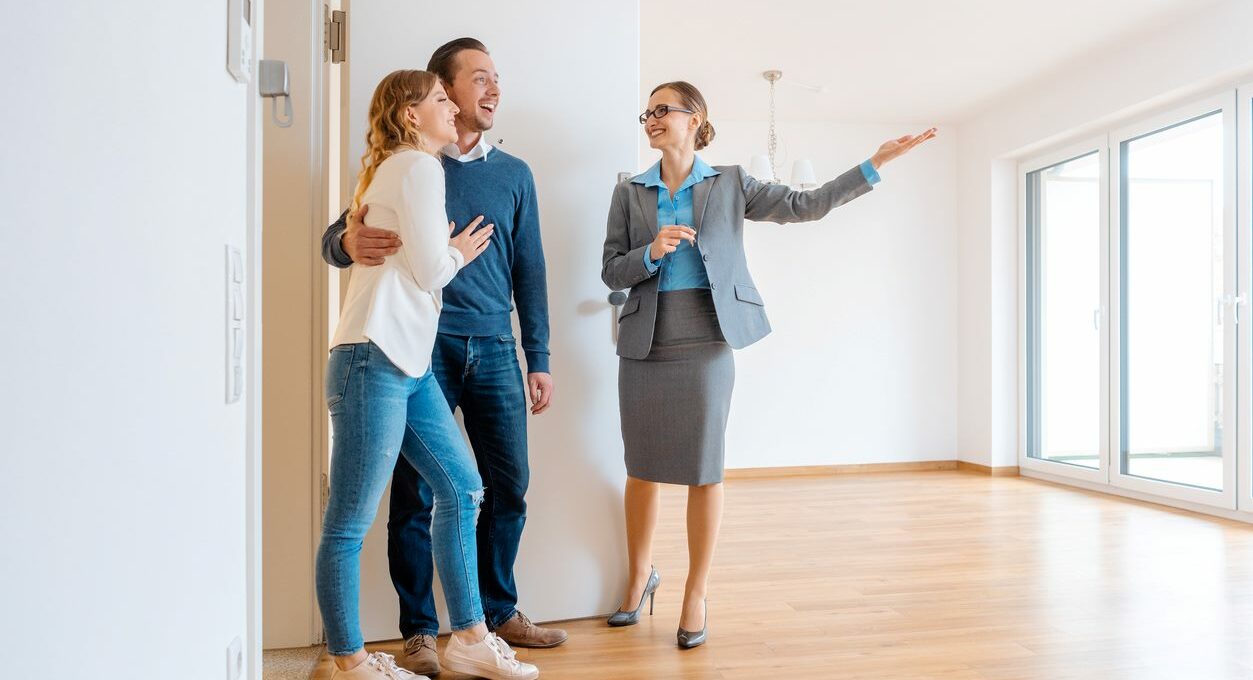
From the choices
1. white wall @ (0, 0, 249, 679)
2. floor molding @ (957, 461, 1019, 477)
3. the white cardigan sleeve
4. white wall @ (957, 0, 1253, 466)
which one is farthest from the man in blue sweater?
floor molding @ (957, 461, 1019, 477)

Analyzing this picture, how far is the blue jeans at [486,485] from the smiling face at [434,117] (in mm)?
452

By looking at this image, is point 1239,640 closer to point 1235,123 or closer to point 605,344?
point 605,344

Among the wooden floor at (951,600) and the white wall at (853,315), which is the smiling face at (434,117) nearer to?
the wooden floor at (951,600)

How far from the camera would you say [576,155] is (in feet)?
7.80

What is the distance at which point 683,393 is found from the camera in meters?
2.21

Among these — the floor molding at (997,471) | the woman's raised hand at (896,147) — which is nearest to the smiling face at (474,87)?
the woman's raised hand at (896,147)

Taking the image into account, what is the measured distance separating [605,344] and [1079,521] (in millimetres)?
2738

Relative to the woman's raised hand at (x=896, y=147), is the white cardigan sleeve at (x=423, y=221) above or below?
below

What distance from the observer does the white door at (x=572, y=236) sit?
7.61 feet

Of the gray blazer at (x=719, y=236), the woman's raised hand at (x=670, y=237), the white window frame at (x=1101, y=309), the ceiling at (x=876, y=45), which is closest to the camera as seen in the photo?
the woman's raised hand at (x=670, y=237)

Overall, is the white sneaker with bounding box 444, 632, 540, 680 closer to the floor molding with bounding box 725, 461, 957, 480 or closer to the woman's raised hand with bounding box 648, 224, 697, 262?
the woman's raised hand with bounding box 648, 224, 697, 262

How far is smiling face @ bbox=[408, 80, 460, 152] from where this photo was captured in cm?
176

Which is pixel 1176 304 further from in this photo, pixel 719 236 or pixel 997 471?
pixel 719 236

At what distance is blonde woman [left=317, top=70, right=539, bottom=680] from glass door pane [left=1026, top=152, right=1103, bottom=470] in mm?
4496
